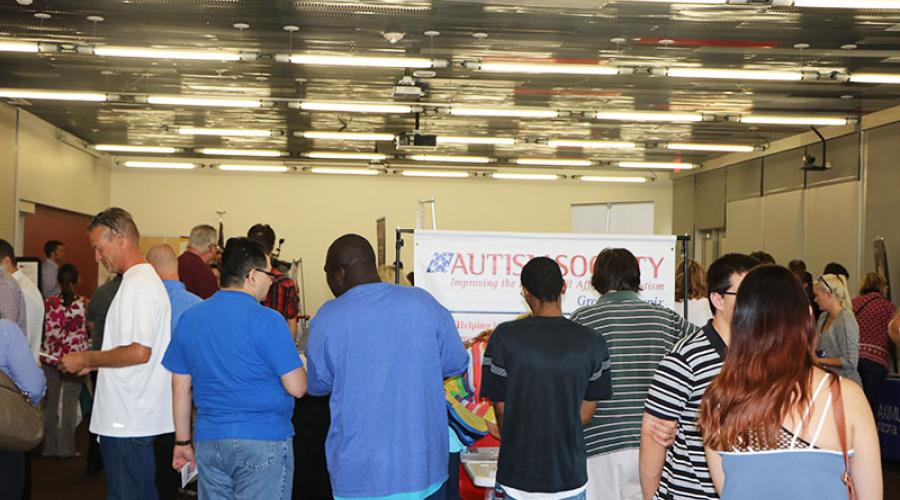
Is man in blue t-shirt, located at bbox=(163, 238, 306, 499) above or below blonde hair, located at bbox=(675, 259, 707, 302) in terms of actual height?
below

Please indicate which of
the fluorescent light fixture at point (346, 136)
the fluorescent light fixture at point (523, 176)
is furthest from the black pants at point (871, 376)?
the fluorescent light fixture at point (523, 176)

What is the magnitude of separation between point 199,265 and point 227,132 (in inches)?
315

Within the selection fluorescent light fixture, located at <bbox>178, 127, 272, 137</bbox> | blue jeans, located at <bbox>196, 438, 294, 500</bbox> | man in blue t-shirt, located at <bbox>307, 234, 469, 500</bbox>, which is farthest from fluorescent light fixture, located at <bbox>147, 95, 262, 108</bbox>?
man in blue t-shirt, located at <bbox>307, 234, 469, 500</bbox>

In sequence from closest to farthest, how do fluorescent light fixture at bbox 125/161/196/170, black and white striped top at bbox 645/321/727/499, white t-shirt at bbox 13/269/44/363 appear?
black and white striped top at bbox 645/321/727/499 < white t-shirt at bbox 13/269/44/363 < fluorescent light fixture at bbox 125/161/196/170

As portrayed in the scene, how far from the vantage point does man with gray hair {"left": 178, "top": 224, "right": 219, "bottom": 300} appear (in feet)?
20.2

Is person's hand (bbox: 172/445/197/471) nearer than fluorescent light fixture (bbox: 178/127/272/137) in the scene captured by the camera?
Yes

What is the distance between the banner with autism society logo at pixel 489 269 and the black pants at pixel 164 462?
4.92 feet

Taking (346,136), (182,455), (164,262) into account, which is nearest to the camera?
(182,455)

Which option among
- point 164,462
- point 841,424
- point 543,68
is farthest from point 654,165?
point 841,424

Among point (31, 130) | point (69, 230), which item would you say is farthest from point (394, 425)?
point (69, 230)

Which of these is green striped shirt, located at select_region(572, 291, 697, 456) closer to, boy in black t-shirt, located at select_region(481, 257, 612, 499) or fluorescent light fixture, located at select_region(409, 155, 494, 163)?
boy in black t-shirt, located at select_region(481, 257, 612, 499)

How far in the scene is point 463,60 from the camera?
32.0 ft

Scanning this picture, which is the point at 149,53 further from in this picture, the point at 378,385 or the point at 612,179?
the point at 612,179

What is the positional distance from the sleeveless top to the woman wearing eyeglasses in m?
5.26
